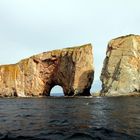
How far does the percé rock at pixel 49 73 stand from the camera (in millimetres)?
90506

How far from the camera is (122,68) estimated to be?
85375mm

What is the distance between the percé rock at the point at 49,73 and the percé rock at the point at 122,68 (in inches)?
222

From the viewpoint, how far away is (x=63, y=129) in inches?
771

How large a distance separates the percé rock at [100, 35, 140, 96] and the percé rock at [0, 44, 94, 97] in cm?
564

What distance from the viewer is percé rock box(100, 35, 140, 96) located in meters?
83.4

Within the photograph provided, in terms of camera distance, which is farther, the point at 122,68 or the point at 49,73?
the point at 49,73

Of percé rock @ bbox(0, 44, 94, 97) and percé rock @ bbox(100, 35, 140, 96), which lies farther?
percé rock @ bbox(0, 44, 94, 97)

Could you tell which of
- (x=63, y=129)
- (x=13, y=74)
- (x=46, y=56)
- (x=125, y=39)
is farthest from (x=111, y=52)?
(x=63, y=129)

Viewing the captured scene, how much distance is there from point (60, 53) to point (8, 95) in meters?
24.1

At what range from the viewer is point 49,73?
103500mm

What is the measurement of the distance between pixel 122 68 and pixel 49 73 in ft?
94.8

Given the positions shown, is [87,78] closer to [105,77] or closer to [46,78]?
[105,77]

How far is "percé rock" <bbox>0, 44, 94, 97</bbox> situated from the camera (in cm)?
9051

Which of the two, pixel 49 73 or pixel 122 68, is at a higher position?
pixel 122 68
